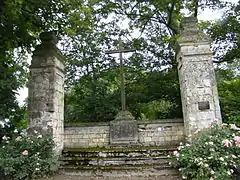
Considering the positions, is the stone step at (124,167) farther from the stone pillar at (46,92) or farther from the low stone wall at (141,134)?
the low stone wall at (141,134)

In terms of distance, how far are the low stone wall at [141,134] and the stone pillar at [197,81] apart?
2.02 ft

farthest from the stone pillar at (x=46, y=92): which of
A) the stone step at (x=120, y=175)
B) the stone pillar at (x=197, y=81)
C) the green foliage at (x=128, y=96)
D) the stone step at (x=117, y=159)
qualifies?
the stone pillar at (x=197, y=81)

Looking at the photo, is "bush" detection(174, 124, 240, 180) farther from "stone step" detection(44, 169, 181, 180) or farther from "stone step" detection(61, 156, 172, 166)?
Answer: "stone step" detection(61, 156, 172, 166)

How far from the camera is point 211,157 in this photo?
328 cm

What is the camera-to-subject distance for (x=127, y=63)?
8297 mm

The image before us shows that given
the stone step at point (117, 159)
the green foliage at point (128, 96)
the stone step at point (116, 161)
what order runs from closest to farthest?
the stone step at point (117, 159), the stone step at point (116, 161), the green foliage at point (128, 96)

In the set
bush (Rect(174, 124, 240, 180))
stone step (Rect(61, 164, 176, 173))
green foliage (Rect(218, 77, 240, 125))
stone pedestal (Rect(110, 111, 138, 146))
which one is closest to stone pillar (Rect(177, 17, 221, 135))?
bush (Rect(174, 124, 240, 180))

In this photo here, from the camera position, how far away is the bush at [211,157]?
3.24m

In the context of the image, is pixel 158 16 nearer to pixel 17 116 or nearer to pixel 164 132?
pixel 164 132

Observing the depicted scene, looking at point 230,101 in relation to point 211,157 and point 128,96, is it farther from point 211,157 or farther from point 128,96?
point 211,157

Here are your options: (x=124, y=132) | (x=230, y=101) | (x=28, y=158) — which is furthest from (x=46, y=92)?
(x=230, y=101)

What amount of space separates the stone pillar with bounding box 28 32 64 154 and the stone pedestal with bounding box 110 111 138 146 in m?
1.26

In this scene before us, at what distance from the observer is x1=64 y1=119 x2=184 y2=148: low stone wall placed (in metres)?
5.16

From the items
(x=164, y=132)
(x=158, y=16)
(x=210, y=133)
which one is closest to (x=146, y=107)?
(x=164, y=132)
